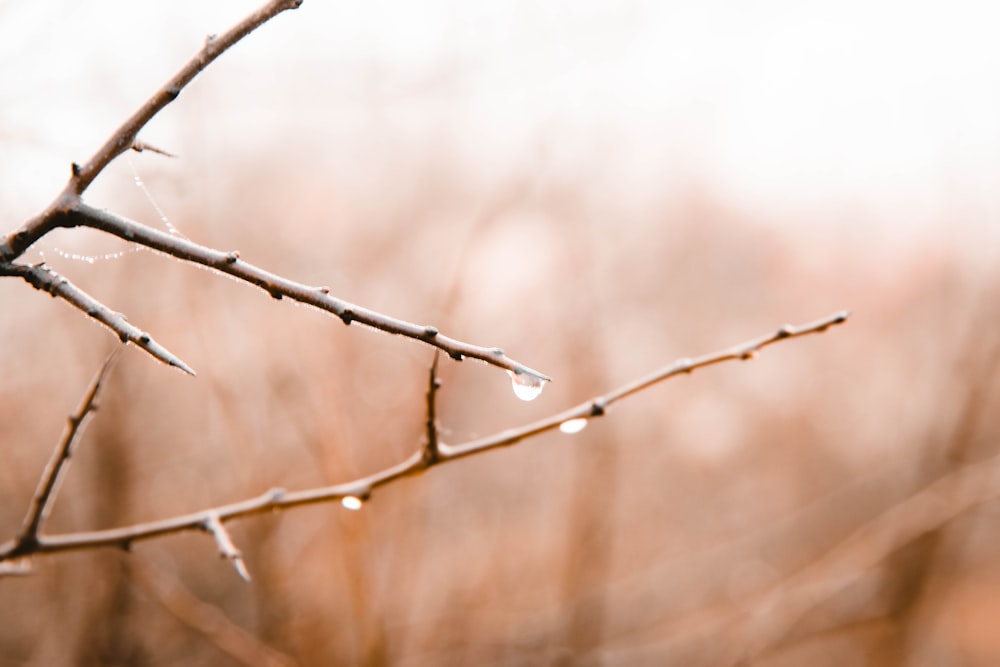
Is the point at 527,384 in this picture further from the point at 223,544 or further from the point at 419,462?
the point at 223,544

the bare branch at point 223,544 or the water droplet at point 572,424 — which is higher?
the water droplet at point 572,424

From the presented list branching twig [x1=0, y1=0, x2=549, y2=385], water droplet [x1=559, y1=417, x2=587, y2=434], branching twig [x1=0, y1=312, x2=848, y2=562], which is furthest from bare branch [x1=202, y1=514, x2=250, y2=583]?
water droplet [x1=559, y1=417, x2=587, y2=434]

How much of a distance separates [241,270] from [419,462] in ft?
0.98

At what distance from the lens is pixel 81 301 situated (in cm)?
46

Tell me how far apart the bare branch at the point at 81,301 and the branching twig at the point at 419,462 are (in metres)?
0.24

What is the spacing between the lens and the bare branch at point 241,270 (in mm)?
464

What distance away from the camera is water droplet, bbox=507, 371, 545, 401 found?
0.55 m

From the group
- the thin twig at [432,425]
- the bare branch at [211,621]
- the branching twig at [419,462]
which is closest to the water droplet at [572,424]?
the branching twig at [419,462]

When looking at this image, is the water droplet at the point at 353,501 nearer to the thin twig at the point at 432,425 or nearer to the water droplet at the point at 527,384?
the thin twig at the point at 432,425

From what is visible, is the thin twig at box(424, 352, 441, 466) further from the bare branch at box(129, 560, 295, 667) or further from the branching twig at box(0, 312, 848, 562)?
the bare branch at box(129, 560, 295, 667)

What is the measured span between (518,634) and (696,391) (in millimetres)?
2747

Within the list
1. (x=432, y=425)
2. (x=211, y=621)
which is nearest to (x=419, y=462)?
(x=432, y=425)

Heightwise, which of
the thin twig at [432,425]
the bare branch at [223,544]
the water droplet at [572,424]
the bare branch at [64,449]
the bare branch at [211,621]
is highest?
the bare branch at [211,621]

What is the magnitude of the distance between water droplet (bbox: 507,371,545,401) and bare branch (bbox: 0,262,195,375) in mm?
260
